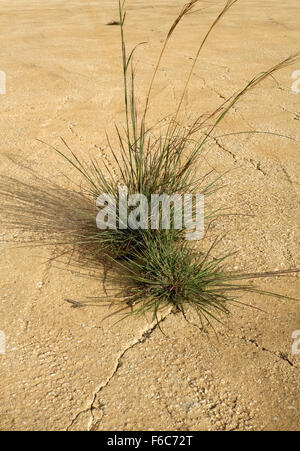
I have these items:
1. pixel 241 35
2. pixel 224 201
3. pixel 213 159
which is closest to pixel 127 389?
pixel 224 201

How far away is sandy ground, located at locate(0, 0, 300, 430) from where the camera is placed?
1.37 meters

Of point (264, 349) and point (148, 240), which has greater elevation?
point (148, 240)

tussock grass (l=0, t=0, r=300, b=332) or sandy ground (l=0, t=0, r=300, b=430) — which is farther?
tussock grass (l=0, t=0, r=300, b=332)

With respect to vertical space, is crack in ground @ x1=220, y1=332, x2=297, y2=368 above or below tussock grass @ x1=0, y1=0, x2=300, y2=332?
below

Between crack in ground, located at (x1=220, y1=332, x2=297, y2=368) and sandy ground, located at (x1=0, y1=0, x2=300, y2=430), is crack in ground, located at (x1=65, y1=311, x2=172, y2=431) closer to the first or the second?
sandy ground, located at (x1=0, y1=0, x2=300, y2=430)

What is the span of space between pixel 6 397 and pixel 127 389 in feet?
1.15

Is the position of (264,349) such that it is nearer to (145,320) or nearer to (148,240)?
(145,320)

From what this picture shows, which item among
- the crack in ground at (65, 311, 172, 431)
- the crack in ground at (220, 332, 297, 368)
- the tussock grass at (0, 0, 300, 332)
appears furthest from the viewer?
the tussock grass at (0, 0, 300, 332)

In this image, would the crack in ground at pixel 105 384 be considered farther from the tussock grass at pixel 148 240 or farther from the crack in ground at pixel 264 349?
the crack in ground at pixel 264 349

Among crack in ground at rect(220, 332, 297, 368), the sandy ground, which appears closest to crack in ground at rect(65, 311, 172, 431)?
the sandy ground

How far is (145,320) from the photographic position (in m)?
1.64

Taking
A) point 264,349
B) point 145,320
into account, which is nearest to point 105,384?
point 145,320

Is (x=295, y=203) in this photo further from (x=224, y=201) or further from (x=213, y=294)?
(x=213, y=294)

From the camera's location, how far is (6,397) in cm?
138
